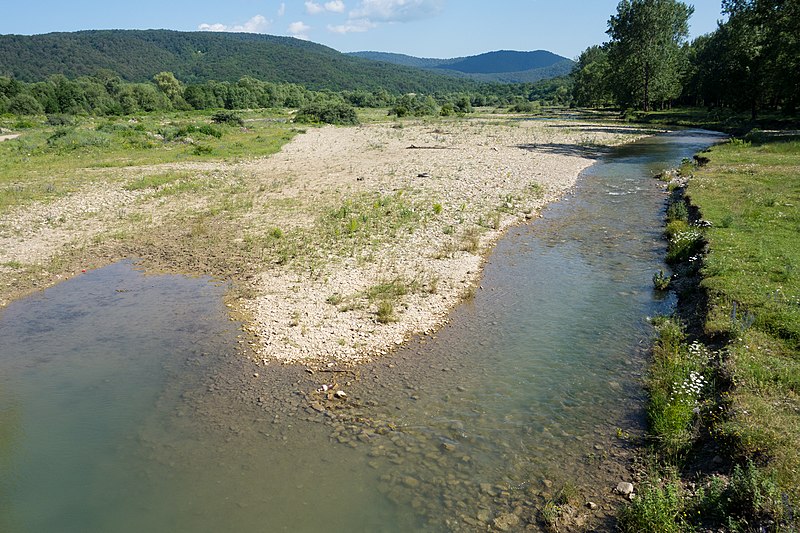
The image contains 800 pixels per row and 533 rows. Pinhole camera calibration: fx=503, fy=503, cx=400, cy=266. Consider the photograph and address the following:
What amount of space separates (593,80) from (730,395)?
4737 inches

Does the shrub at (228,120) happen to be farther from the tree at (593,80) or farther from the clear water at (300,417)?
the tree at (593,80)

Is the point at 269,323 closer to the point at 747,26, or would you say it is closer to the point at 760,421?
the point at 760,421

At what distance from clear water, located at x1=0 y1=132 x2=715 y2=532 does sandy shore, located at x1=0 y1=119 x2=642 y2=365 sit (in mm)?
1047

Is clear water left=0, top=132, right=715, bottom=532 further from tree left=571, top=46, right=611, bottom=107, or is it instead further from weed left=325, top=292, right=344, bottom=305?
tree left=571, top=46, right=611, bottom=107

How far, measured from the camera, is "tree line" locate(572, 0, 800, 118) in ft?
152

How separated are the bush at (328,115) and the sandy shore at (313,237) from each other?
4504cm

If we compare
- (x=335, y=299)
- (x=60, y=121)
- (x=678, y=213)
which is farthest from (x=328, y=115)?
(x=335, y=299)

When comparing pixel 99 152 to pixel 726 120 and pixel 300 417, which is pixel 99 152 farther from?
pixel 726 120

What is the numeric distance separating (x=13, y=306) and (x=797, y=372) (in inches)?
727

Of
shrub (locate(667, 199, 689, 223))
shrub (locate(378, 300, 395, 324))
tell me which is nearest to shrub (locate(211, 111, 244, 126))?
shrub (locate(667, 199, 689, 223))

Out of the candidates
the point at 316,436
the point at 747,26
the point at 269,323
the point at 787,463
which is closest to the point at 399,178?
the point at 269,323

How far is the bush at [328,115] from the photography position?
79625mm

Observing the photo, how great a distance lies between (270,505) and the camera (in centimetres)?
704

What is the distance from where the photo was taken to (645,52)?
76.2 m
